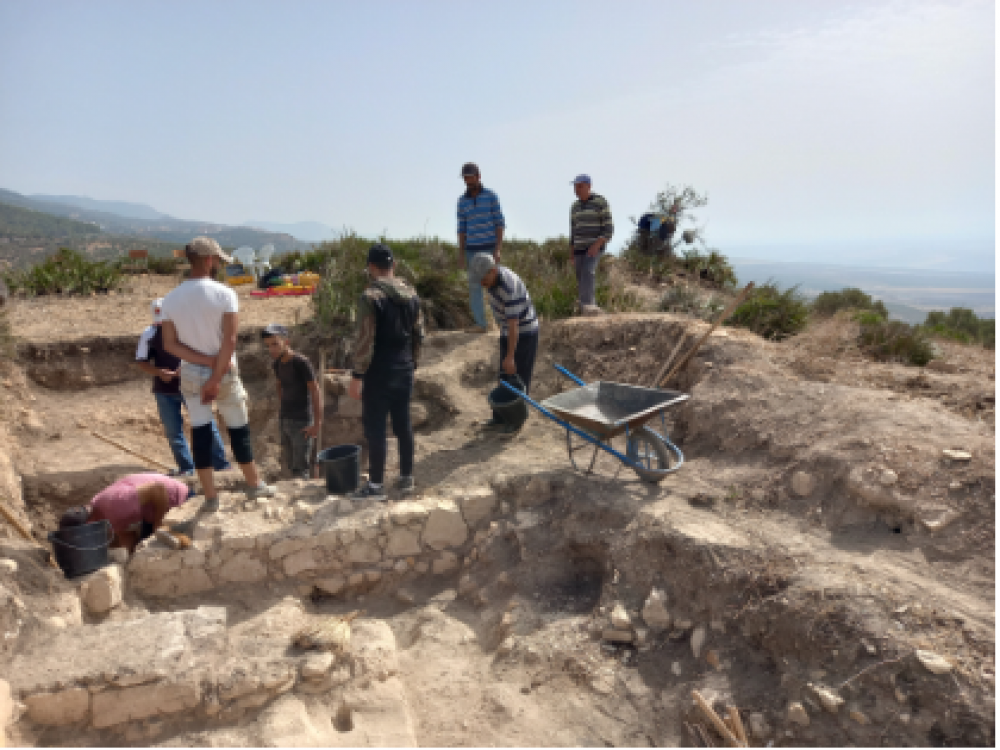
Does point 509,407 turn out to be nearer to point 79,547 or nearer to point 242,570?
point 242,570

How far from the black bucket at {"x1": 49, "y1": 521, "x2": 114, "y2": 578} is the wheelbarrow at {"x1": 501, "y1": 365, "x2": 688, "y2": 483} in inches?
119

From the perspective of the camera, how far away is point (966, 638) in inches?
102

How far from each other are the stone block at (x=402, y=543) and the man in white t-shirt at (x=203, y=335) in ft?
4.36

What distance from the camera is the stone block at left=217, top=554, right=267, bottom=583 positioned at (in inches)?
161

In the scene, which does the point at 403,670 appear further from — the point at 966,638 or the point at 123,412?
the point at 123,412

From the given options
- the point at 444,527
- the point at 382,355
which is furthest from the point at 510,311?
the point at 444,527

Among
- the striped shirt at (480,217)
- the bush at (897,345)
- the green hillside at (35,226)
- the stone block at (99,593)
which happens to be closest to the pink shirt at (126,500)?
the stone block at (99,593)

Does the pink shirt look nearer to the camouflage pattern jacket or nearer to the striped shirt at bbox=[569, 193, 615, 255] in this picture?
the camouflage pattern jacket

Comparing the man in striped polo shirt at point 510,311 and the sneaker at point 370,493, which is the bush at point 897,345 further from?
the sneaker at point 370,493

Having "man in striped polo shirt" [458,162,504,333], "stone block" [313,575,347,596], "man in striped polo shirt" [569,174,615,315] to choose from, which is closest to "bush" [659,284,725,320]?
"man in striped polo shirt" [569,174,615,315]

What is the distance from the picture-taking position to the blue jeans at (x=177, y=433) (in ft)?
17.2

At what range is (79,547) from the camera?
374 centimetres

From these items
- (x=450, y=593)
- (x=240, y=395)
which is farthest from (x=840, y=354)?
(x=240, y=395)

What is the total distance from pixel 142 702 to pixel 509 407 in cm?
358
